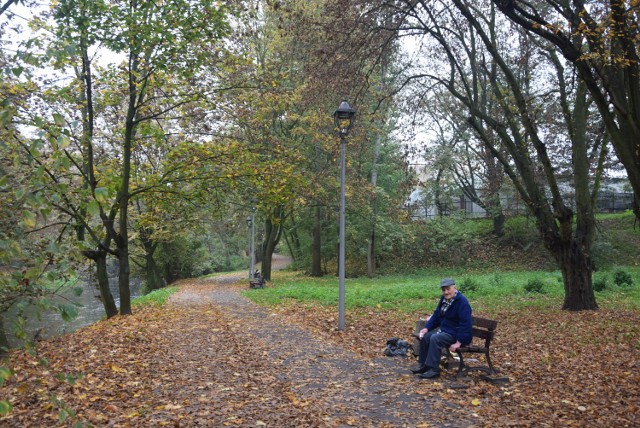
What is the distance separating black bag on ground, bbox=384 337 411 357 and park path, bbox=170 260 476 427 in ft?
0.55

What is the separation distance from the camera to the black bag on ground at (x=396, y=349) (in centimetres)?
828

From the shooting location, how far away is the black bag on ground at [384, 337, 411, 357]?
8281 millimetres

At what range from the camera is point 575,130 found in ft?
39.5

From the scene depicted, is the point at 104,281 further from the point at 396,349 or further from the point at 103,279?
the point at 396,349

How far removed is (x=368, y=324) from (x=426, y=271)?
1994 centimetres

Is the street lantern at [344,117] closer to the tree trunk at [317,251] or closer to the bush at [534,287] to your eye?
the bush at [534,287]

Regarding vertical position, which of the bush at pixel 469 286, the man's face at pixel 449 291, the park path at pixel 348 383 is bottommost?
the park path at pixel 348 383

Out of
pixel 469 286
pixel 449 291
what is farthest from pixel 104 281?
pixel 469 286

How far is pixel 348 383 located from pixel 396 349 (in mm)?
1875

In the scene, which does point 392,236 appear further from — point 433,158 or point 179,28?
point 179,28

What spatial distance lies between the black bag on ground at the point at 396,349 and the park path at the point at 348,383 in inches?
6.6

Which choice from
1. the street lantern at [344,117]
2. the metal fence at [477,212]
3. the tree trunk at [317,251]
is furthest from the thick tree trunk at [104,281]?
the metal fence at [477,212]

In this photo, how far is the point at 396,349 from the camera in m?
8.38

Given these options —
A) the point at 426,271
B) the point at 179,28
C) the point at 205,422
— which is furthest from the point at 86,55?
the point at 426,271
